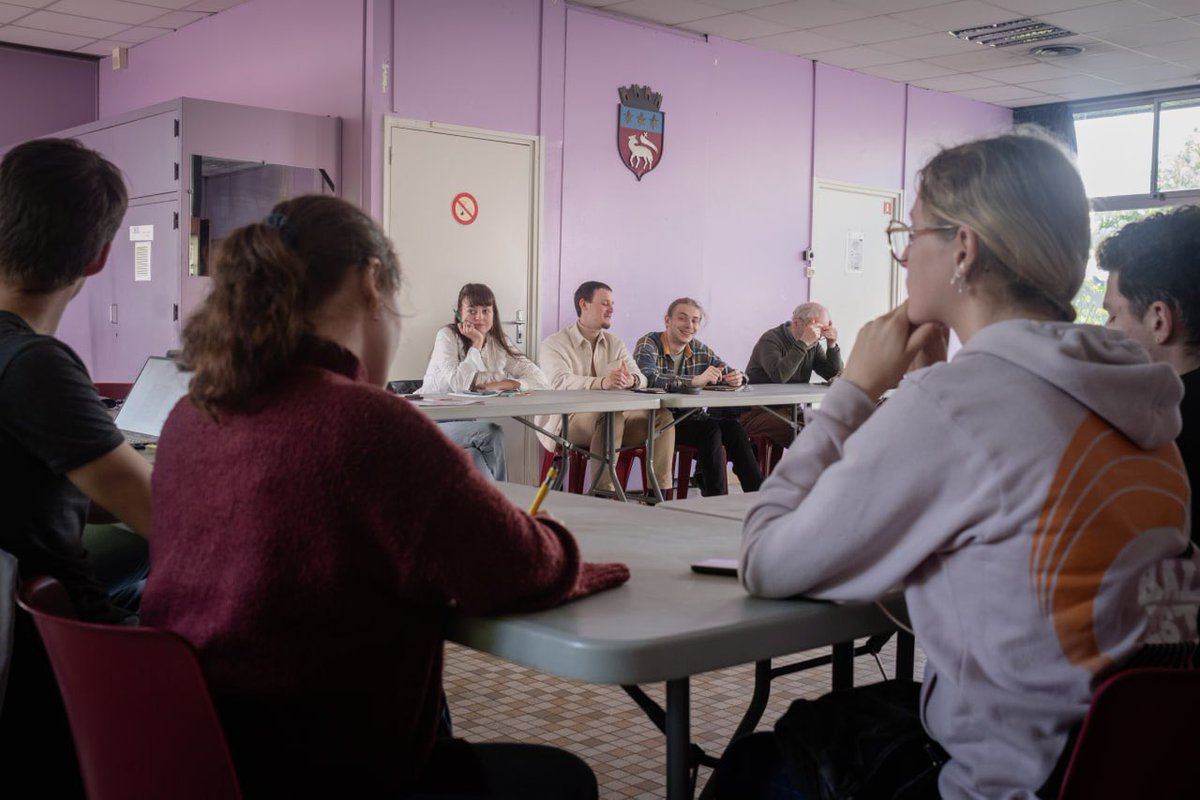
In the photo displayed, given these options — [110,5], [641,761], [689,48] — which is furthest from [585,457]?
[110,5]

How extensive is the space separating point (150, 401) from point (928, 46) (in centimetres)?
596

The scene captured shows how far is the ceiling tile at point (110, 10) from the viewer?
6.91 m

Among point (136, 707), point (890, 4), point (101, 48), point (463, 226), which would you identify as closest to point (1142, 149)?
point (890, 4)

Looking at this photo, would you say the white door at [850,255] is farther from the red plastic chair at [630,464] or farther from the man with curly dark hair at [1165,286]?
the man with curly dark hair at [1165,286]

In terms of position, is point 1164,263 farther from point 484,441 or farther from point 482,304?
point 482,304

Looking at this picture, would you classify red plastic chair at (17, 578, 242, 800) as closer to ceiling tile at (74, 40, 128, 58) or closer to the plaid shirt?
the plaid shirt

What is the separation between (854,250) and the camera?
29.1 ft

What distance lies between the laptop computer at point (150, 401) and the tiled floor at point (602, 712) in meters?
1.10

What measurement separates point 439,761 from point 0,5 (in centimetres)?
702

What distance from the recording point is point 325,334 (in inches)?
52.1

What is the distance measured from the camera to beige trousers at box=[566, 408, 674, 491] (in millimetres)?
5992

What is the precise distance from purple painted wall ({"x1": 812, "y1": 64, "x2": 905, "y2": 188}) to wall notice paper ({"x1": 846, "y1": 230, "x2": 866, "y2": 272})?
1.23 ft

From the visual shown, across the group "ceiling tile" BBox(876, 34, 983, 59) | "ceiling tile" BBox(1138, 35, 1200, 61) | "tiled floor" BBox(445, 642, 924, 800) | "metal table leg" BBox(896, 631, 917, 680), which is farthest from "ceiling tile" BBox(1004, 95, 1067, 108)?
"metal table leg" BBox(896, 631, 917, 680)

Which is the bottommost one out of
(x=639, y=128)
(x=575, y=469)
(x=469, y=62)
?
(x=575, y=469)
